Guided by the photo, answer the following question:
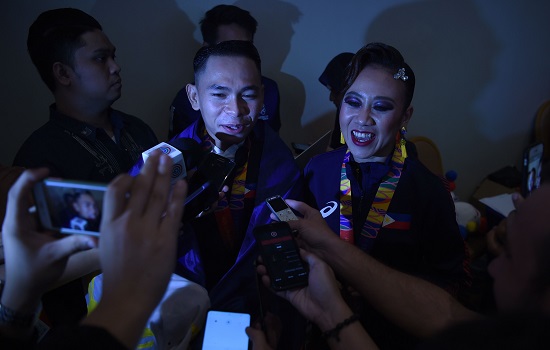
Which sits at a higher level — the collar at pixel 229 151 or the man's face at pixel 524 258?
the man's face at pixel 524 258

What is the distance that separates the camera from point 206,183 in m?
1.28

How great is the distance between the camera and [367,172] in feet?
5.09

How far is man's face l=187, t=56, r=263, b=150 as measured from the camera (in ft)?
4.85

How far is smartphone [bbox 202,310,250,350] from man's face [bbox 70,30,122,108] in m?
1.11

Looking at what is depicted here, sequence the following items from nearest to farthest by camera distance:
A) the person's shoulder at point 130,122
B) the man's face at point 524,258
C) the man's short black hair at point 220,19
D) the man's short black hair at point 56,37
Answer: the man's face at point 524,258 → the man's short black hair at point 56,37 → the person's shoulder at point 130,122 → the man's short black hair at point 220,19

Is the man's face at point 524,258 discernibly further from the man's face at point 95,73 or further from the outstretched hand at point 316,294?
the man's face at point 95,73

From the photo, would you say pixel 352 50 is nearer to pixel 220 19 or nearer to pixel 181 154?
pixel 220 19

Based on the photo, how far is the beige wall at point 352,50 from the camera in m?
1.94

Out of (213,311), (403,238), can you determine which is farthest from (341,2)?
(213,311)

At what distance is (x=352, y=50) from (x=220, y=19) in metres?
1.16

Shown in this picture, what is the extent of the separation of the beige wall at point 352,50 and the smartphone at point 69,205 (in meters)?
1.44

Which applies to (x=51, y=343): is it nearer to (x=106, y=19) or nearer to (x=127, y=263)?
(x=127, y=263)

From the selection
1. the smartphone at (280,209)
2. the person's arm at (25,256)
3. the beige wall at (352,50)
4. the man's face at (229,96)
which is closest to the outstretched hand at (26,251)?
the person's arm at (25,256)

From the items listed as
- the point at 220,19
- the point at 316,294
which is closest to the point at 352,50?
the point at 220,19
